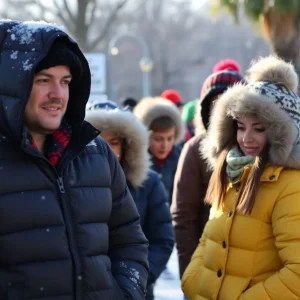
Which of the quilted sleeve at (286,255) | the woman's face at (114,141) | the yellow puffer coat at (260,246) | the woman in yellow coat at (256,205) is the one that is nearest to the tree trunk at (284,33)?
the woman's face at (114,141)

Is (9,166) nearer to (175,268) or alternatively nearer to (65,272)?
(65,272)

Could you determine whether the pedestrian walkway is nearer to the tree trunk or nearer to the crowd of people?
the crowd of people

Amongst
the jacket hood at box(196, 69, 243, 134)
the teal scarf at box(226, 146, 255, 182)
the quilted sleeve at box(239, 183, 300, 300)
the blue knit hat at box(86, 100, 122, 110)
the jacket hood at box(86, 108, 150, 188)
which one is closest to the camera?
the quilted sleeve at box(239, 183, 300, 300)

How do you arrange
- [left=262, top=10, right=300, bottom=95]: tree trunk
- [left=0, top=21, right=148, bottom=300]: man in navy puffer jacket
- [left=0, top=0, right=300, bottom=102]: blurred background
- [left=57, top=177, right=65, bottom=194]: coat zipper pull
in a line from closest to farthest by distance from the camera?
1. [left=0, top=21, right=148, bottom=300]: man in navy puffer jacket
2. [left=57, top=177, right=65, bottom=194]: coat zipper pull
3. [left=262, top=10, right=300, bottom=95]: tree trunk
4. [left=0, top=0, right=300, bottom=102]: blurred background

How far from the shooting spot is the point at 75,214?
3.37 meters

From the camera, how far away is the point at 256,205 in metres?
4.05

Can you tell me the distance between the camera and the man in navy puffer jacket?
322cm

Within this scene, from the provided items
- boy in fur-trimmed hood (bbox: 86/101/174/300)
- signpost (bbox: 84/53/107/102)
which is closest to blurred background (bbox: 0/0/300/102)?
signpost (bbox: 84/53/107/102)

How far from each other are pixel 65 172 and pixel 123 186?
1.29 feet

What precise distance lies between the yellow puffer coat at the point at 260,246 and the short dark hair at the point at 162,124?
329 cm

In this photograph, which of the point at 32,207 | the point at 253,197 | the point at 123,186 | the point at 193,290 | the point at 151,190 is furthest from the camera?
the point at 151,190

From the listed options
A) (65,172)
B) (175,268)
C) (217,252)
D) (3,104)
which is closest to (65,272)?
(65,172)

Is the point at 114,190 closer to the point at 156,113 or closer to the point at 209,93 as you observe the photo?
the point at 209,93

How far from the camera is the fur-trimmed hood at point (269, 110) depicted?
410cm
